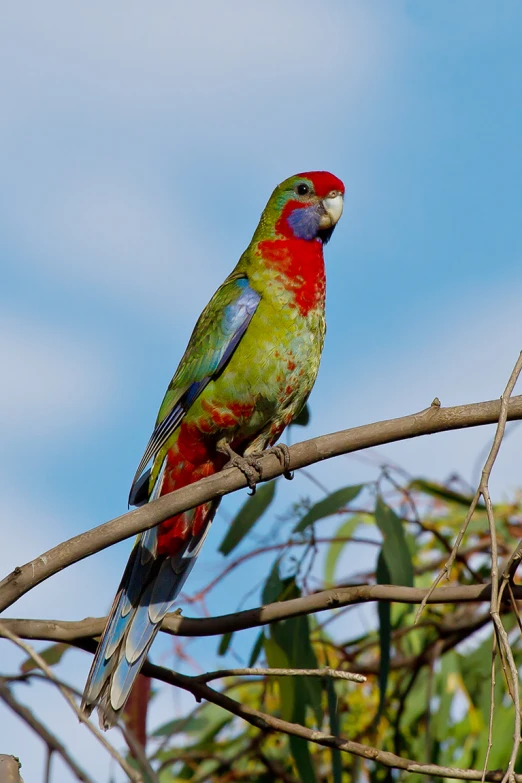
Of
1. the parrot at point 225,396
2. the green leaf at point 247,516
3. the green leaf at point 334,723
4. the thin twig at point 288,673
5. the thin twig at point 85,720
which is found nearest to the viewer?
the thin twig at point 85,720

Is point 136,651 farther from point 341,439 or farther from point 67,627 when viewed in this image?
point 341,439

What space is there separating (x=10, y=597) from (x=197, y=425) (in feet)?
4.47

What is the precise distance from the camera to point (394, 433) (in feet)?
6.68

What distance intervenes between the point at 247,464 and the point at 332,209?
1.42m

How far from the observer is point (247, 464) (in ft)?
9.03

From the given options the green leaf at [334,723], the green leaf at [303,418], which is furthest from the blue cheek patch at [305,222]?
the green leaf at [334,723]

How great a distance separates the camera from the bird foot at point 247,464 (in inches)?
95.1

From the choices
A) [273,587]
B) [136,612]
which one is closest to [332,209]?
[273,587]

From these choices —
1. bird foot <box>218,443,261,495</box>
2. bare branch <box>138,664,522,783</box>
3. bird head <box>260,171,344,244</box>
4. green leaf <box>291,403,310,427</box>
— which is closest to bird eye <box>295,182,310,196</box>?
bird head <box>260,171,344,244</box>

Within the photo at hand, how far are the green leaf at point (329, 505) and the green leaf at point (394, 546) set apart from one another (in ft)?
0.35

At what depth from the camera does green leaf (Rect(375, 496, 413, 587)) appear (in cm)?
339

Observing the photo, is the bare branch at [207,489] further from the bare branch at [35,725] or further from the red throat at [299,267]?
the red throat at [299,267]

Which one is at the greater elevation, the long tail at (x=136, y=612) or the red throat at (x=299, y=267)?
the red throat at (x=299, y=267)

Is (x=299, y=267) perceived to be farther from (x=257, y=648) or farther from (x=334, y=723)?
(x=334, y=723)
